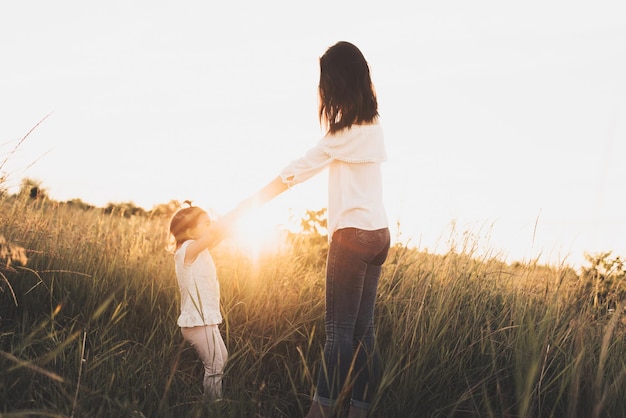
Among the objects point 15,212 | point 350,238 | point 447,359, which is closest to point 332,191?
point 350,238

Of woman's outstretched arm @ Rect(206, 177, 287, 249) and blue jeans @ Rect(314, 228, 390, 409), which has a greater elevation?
woman's outstretched arm @ Rect(206, 177, 287, 249)

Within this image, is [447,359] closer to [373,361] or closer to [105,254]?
[373,361]

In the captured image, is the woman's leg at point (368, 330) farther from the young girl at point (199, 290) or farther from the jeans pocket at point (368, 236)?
the young girl at point (199, 290)

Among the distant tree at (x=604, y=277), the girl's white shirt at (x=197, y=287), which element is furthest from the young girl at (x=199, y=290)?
the distant tree at (x=604, y=277)

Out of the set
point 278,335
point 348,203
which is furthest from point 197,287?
point 348,203

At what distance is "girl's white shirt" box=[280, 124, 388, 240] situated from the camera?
2.46 m

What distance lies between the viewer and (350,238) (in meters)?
2.43

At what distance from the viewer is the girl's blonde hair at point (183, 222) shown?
3.23 m

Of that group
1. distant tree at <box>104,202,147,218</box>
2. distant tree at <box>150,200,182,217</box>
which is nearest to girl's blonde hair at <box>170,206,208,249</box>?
distant tree at <box>150,200,182,217</box>

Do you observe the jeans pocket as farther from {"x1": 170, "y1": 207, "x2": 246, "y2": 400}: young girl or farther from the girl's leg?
the girl's leg

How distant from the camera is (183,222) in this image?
10.6 ft

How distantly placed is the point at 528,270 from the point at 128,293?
2.83 m

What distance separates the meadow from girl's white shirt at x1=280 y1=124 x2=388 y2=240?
0.58 m

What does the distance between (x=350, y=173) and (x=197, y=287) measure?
112 cm
